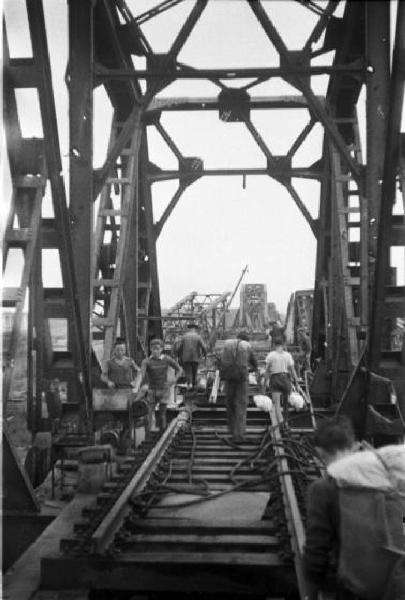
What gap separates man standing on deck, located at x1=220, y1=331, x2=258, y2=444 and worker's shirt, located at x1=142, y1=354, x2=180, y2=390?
114 centimetres

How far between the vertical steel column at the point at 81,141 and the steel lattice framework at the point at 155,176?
2 cm

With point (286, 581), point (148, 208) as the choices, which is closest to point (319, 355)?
point (148, 208)

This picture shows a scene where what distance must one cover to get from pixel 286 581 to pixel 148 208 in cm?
973

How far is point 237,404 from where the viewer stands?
841 cm

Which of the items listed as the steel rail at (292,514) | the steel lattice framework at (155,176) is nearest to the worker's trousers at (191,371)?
the steel lattice framework at (155,176)

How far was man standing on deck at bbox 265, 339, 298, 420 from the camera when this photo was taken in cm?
927

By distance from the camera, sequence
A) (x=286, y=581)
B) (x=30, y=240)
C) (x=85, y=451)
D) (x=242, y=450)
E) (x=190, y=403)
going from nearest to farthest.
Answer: (x=286, y=581) < (x=30, y=240) < (x=85, y=451) < (x=242, y=450) < (x=190, y=403)

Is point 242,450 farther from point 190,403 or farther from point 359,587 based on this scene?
point 359,587

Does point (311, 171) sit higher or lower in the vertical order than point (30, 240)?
higher

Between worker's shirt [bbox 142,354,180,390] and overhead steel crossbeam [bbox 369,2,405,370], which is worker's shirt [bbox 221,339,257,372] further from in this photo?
overhead steel crossbeam [bbox 369,2,405,370]

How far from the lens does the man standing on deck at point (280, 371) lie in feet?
30.4

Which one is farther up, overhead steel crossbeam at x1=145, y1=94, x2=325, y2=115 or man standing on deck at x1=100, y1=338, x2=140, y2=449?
overhead steel crossbeam at x1=145, y1=94, x2=325, y2=115

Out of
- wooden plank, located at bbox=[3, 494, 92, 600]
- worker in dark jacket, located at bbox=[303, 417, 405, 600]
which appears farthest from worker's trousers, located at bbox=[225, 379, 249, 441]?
worker in dark jacket, located at bbox=[303, 417, 405, 600]

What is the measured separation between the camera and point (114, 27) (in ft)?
32.1
